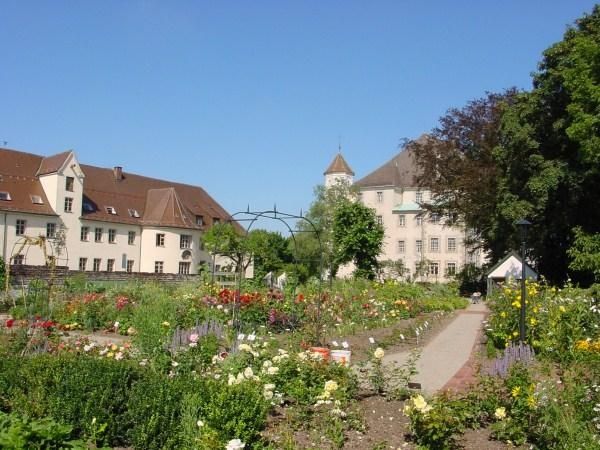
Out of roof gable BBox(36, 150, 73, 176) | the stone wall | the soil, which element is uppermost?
roof gable BBox(36, 150, 73, 176)

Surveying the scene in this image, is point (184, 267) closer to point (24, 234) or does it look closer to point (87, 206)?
point (87, 206)

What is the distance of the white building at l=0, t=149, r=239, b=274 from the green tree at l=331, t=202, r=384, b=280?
74.4ft

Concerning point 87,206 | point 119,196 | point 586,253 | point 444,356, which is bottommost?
point 444,356

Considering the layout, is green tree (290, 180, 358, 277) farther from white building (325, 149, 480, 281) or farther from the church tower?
the church tower

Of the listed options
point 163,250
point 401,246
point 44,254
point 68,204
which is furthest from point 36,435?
point 401,246

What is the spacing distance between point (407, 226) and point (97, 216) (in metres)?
36.8

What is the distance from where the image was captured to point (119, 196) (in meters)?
53.4

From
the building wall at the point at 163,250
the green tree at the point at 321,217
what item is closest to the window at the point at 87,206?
the building wall at the point at 163,250

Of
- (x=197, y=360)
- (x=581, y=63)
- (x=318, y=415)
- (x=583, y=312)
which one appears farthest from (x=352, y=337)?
(x=581, y=63)

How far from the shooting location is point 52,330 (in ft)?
35.0

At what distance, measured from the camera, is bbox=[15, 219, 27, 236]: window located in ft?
144

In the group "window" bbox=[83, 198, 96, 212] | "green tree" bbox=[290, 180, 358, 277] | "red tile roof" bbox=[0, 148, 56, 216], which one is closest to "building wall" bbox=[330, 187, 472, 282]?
"green tree" bbox=[290, 180, 358, 277]

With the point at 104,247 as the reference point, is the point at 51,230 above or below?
above

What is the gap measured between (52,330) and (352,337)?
6.35 m
